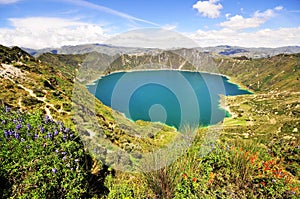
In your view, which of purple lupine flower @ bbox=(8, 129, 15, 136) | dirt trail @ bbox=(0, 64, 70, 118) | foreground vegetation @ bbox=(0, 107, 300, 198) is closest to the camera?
foreground vegetation @ bbox=(0, 107, 300, 198)

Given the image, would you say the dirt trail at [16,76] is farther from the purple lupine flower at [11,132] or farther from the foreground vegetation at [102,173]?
the purple lupine flower at [11,132]

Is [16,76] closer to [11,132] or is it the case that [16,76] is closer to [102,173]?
[102,173]

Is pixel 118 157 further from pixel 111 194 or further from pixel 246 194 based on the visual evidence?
pixel 246 194

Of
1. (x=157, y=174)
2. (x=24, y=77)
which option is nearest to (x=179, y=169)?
(x=157, y=174)

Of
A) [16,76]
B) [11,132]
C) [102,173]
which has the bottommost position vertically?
[102,173]

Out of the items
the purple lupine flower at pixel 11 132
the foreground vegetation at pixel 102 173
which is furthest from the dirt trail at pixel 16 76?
the purple lupine flower at pixel 11 132

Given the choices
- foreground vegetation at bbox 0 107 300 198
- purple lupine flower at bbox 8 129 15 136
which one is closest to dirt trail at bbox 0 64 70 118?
foreground vegetation at bbox 0 107 300 198

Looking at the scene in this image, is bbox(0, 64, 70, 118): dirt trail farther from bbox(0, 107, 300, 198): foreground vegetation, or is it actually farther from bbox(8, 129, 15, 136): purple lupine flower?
bbox(8, 129, 15, 136): purple lupine flower

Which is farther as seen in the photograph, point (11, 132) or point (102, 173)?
point (102, 173)

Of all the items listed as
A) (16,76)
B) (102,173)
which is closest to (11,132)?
(102,173)

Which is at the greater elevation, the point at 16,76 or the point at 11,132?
the point at 16,76

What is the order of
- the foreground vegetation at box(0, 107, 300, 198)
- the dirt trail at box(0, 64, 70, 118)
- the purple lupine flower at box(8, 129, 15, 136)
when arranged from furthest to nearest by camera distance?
the dirt trail at box(0, 64, 70, 118) < the purple lupine flower at box(8, 129, 15, 136) < the foreground vegetation at box(0, 107, 300, 198)

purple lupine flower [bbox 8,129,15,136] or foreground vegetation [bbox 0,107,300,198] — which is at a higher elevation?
purple lupine flower [bbox 8,129,15,136]
